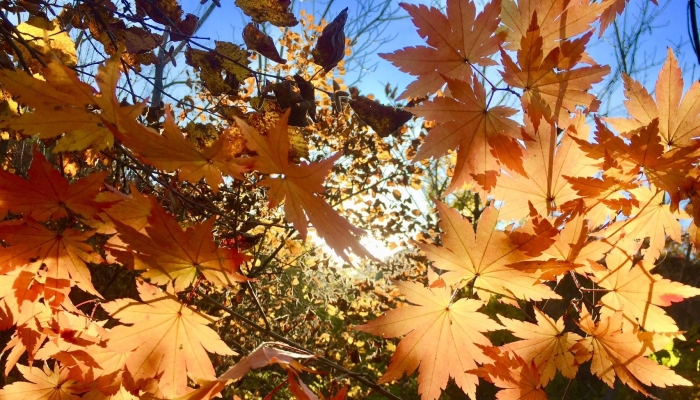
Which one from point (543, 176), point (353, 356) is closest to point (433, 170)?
point (353, 356)

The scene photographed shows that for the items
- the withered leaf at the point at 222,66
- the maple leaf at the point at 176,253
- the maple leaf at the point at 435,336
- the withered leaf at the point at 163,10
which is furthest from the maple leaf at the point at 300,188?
the withered leaf at the point at 163,10

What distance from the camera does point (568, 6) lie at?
848 millimetres

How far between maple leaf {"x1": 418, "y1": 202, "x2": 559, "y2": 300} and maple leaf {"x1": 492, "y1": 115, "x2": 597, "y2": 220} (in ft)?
0.63

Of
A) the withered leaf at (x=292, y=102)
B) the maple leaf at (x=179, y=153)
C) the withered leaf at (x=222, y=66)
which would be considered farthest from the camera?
the withered leaf at (x=222, y=66)

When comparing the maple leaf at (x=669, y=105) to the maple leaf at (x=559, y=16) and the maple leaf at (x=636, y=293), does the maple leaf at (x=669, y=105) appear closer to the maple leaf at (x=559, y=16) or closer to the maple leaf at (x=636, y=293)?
the maple leaf at (x=559, y=16)

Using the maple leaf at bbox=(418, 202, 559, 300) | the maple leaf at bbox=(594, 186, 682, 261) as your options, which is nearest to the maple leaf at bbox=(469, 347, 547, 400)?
the maple leaf at bbox=(418, 202, 559, 300)

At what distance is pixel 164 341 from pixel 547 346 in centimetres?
85

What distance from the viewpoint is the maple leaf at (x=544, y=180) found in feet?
3.16

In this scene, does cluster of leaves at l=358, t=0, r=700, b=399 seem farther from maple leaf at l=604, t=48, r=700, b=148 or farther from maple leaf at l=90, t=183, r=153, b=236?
maple leaf at l=90, t=183, r=153, b=236

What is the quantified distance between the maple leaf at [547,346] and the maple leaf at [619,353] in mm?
31

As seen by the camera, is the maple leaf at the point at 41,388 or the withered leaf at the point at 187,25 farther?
the withered leaf at the point at 187,25

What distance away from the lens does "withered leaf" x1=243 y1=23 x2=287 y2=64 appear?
1227mm

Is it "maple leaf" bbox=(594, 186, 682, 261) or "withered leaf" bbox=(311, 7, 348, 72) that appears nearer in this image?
"maple leaf" bbox=(594, 186, 682, 261)

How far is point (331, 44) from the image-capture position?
1143 millimetres
